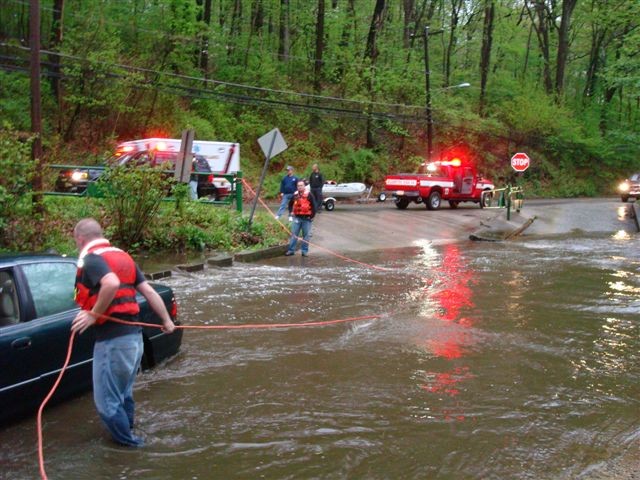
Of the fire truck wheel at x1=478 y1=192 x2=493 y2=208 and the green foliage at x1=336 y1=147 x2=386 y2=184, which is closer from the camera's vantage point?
the fire truck wheel at x1=478 y1=192 x2=493 y2=208

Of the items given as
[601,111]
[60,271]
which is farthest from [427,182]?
[601,111]

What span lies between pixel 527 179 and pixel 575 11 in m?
17.0

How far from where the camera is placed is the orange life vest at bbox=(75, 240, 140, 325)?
4320mm

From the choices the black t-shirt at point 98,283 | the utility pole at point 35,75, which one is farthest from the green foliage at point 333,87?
the black t-shirt at point 98,283

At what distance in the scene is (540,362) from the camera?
693 cm

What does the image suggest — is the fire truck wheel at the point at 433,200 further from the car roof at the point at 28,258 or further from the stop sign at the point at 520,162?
the car roof at the point at 28,258

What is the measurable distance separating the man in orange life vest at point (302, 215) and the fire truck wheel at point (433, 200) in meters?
13.6

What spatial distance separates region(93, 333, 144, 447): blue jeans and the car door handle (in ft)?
2.32

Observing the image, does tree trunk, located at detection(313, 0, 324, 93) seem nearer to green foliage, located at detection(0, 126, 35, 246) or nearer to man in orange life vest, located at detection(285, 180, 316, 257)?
man in orange life vest, located at detection(285, 180, 316, 257)

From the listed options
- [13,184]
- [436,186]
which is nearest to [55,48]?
[436,186]

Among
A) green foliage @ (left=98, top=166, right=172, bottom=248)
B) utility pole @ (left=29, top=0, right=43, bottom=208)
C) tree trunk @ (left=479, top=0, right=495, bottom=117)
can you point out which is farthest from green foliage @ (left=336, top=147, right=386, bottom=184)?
utility pole @ (left=29, top=0, right=43, bottom=208)

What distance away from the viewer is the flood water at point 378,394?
178 inches

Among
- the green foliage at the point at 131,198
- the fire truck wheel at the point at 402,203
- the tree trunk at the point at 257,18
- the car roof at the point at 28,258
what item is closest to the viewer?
the car roof at the point at 28,258

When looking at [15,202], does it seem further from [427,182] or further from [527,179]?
[527,179]
